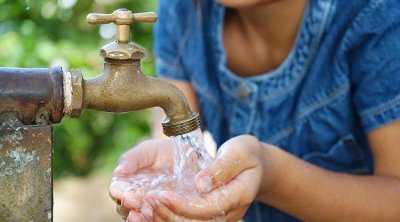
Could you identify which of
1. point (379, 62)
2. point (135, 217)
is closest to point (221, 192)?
point (135, 217)

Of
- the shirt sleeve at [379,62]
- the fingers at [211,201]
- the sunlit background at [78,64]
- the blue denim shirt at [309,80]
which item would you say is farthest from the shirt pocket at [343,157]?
the sunlit background at [78,64]

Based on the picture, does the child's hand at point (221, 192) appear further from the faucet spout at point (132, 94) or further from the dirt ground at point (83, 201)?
the dirt ground at point (83, 201)

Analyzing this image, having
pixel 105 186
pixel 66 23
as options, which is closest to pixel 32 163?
pixel 66 23

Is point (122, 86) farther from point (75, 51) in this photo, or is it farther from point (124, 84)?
point (75, 51)

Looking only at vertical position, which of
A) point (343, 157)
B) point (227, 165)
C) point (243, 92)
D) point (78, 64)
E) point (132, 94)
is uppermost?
point (132, 94)

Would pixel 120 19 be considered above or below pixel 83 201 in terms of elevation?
above

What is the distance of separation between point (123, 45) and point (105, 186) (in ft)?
8.39

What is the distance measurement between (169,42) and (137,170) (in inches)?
25.0

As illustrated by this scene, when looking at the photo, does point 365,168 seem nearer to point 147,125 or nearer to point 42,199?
point 42,199

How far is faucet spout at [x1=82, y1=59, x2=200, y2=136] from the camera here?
4.08 ft

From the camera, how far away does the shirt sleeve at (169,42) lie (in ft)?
6.86

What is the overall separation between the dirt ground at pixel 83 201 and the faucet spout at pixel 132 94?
2170 millimetres

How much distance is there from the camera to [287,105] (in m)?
1.97

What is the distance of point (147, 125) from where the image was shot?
3.51 metres
